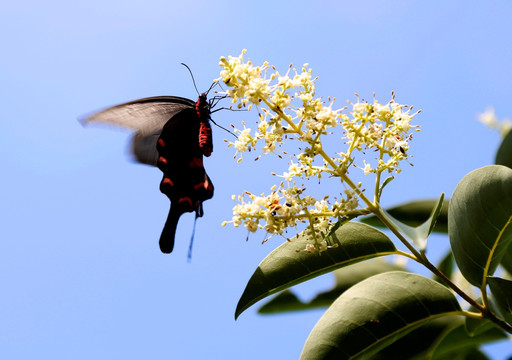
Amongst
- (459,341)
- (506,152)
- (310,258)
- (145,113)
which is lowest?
(459,341)

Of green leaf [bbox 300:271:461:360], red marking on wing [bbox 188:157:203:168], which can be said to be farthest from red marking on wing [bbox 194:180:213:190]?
green leaf [bbox 300:271:461:360]

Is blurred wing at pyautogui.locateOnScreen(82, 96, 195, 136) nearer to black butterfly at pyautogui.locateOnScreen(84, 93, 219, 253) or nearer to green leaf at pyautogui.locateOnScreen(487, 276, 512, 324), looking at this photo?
black butterfly at pyautogui.locateOnScreen(84, 93, 219, 253)

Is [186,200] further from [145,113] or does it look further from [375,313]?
[375,313]

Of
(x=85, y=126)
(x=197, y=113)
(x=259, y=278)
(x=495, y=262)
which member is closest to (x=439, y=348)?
(x=495, y=262)

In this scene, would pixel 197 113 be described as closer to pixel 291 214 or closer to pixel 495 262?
pixel 291 214

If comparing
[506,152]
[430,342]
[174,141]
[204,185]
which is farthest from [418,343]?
[174,141]

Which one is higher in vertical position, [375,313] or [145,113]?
[145,113]
